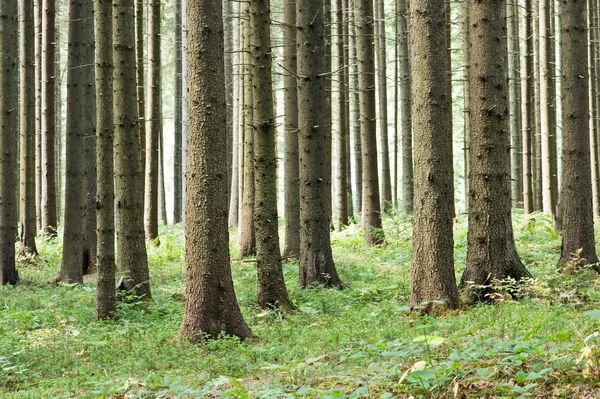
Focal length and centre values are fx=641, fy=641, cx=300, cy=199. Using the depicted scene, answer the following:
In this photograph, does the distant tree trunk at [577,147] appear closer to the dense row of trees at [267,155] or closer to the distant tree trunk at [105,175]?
the dense row of trees at [267,155]

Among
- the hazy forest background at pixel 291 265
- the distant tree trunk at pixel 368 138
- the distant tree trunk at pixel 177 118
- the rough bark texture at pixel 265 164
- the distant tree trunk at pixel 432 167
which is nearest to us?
the hazy forest background at pixel 291 265

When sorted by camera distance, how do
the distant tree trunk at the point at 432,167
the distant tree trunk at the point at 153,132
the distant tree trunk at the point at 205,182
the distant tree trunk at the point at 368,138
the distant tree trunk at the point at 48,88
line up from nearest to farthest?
the distant tree trunk at the point at 205,182
the distant tree trunk at the point at 432,167
the distant tree trunk at the point at 48,88
the distant tree trunk at the point at 368,138
the distant tree trunk at the point at 153,132

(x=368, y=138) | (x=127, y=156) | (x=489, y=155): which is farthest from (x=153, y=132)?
(x=489, y=155)

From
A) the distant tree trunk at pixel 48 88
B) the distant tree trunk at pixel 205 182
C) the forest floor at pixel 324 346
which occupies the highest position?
the distant tree trunk at pixel 48 88

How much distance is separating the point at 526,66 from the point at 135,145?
12.7 meters

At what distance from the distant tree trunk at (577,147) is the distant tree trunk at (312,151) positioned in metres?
3.87

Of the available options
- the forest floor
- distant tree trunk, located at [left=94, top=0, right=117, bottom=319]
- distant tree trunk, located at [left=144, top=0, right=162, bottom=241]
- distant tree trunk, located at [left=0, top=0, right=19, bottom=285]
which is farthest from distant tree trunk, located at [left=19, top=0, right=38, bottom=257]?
distant tree trunk, located at [left=94, top=0, right=117, bottom=319]

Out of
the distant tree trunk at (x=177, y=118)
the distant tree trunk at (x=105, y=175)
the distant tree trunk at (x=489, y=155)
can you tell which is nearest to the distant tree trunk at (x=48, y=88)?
the distant tree trunk at (x=105, y=175)

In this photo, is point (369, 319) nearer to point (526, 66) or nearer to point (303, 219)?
point (303, 219)

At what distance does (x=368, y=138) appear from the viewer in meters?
15.4

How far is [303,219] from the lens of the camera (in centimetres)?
1089

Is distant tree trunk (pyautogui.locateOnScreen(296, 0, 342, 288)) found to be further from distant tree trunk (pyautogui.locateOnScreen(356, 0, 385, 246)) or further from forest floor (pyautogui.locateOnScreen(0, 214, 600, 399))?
distant tree trunk (pyautogui.locateOnScreen(356, 0, 385, 246))

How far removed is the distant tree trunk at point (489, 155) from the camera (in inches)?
334

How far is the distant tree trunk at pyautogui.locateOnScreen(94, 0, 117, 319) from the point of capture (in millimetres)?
9109
